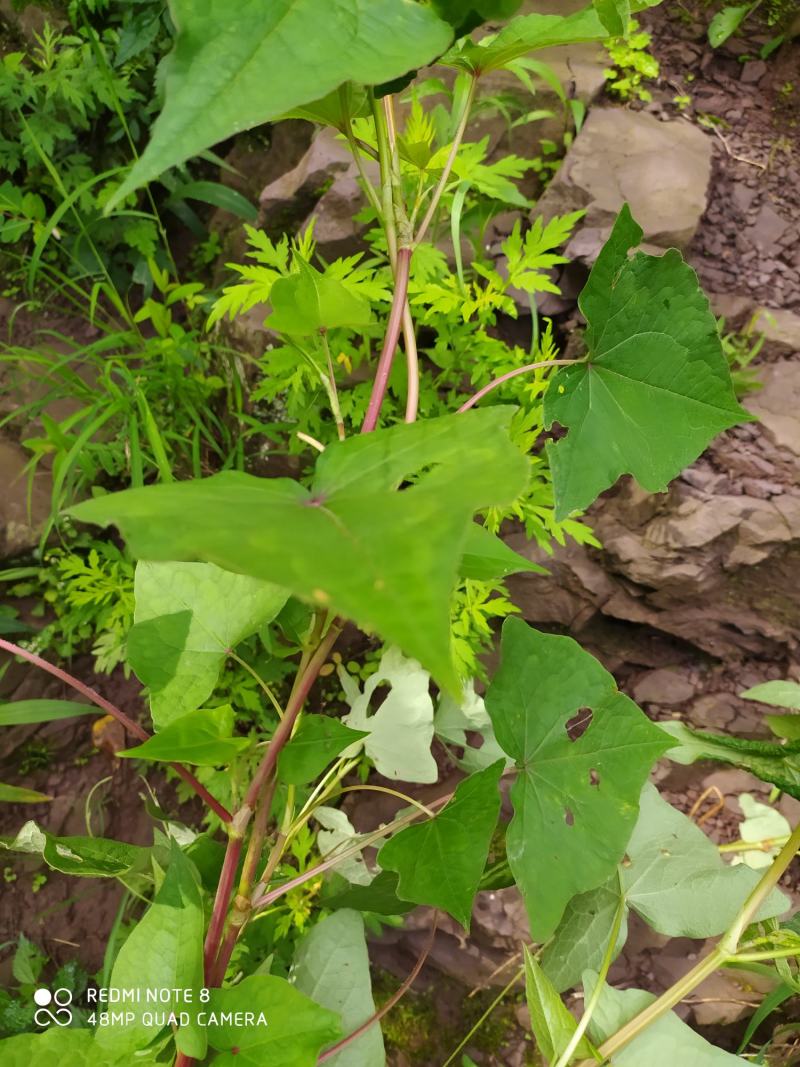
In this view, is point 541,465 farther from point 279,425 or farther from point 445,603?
point 445,603

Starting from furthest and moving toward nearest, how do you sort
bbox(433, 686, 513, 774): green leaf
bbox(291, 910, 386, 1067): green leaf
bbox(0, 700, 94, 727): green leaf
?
bbox(0, 700, 94, 727): green leaf
bbox(433, 686, 513, 774): green leaf
bbox(291, 910, 386, 1067): green leaf

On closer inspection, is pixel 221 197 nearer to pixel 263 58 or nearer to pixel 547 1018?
pixel 263 58

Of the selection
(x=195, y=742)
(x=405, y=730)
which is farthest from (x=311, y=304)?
(x=405, y=730)

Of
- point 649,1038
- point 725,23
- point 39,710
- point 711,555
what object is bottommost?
point 39,710

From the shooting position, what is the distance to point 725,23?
211 cm

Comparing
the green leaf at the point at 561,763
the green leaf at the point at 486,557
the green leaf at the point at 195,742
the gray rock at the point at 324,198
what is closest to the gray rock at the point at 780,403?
the gray rock at the point at 324,198

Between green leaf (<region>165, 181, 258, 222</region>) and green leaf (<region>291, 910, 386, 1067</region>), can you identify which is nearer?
green leaf (<region>291, 910, 386, 1067</region>)

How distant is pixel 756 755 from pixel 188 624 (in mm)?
550

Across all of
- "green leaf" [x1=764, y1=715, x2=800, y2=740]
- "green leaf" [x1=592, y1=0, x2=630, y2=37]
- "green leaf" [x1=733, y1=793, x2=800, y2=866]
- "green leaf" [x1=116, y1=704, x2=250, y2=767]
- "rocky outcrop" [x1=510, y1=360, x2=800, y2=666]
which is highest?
"green leaf" [x1=592, y1=0, x2=630, y2=37]

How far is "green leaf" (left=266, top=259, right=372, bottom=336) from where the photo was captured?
53cm

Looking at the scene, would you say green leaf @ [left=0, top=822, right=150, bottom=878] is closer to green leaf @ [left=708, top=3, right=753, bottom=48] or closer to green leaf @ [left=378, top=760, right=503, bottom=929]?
green leaf @ [left=378, top=760, right=503, bottom=929]

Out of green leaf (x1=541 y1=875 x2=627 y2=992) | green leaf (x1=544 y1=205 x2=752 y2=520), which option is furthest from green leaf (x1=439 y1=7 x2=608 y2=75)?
green leaf (x1=541 y1=875 x2=627 y2=992)

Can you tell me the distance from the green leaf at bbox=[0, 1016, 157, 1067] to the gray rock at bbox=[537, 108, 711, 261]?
5.67ft

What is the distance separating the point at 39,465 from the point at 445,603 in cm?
226
